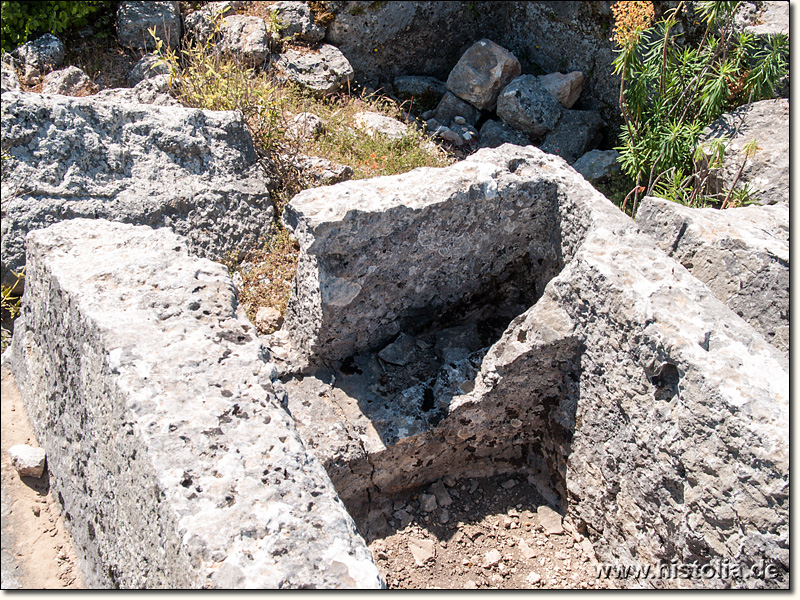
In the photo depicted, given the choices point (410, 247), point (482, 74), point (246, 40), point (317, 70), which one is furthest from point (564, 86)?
point (410, 247)

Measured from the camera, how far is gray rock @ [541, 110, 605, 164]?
274 inches

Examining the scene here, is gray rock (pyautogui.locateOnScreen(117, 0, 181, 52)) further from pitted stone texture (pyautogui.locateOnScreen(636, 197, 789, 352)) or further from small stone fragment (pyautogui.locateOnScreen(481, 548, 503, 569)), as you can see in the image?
small stone fragment (pyautogui.locateOnScreen(481, 548, 503, 569))

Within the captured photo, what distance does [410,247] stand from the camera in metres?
3.32

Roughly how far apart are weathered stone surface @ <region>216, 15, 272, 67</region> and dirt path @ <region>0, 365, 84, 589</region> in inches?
180

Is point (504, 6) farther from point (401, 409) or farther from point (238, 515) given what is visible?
point (238, 515)

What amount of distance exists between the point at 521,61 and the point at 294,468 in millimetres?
7260

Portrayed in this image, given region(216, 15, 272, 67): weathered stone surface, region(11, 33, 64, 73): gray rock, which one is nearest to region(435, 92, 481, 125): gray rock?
region(216, 15, 272, 67): weathered stone surface

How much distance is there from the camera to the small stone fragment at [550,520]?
336 centimetres

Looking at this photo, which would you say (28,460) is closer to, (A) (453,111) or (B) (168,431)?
(B) (168,431)

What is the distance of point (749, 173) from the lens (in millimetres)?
5359

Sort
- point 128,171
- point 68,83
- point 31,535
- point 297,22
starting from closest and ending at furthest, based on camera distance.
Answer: point 31,535
point 128,171
point 68,83
point 297,22

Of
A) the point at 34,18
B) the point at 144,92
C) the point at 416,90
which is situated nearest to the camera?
the point at 144,92

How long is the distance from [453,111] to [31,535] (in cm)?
594

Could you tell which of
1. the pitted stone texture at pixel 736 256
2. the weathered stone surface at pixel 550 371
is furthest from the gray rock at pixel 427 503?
the pitted stone texture at pixel 736 256
